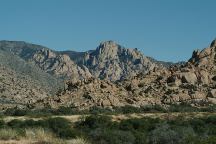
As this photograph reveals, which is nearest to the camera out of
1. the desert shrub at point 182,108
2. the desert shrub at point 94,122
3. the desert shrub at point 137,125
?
the desert shrub at point 137,125

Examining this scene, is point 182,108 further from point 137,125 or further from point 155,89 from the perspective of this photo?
point 137,125

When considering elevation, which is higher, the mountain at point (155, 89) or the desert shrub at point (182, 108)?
the mountain at point (155, 89)

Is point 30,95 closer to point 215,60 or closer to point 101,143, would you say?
point 215,60

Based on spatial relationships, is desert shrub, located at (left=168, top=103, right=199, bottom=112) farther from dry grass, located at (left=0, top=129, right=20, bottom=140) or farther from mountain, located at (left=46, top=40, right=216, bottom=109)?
dry grass, located at (left=0, top=129, right=20, bottom=140)

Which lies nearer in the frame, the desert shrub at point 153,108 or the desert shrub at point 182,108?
the desert shrub at point 182,108

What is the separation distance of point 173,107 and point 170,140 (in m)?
52.0

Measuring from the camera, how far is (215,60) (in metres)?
101

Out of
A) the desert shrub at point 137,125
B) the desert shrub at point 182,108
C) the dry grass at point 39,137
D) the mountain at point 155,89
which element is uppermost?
the mountain at point 155,89

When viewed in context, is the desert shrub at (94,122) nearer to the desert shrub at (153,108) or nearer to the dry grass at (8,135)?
the dry grass at (8,135)

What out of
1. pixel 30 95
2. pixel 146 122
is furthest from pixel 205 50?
pixel 30 95

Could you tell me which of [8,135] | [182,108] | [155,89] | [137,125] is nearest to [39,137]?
[8,135]

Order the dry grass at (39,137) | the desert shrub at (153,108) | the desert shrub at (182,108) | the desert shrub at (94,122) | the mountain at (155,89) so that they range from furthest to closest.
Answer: the mountain at (155,89) < the desert shrub at (153,108) < the desert shrub at (182,108) < the desert shrub at (94,122) < the dry grass at (39,137)

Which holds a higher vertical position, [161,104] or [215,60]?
[215,60]

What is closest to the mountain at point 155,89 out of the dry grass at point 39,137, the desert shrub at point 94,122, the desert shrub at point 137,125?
the desert shrub at point 94,122
